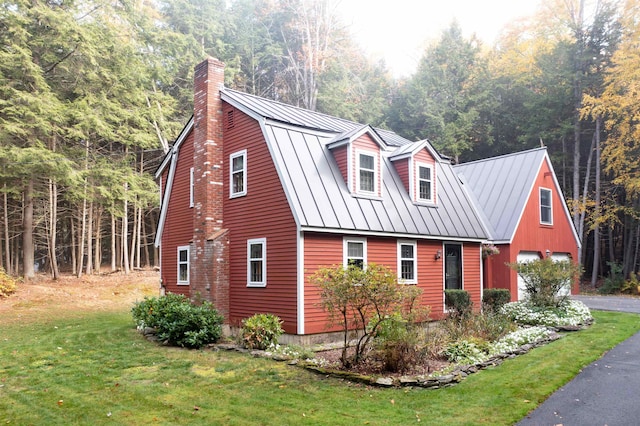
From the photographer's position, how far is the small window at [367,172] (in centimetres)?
1386

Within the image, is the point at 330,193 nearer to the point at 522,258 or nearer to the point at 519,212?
the point at 519,212

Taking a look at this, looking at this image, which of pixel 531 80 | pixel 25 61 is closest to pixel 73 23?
pixel 25 61

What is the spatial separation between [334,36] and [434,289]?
75.4ft

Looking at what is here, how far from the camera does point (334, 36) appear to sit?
108ft

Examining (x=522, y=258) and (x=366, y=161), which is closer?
(x=366, y=161)

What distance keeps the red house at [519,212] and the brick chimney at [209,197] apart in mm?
11014

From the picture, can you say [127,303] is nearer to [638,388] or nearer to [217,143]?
[217,143]

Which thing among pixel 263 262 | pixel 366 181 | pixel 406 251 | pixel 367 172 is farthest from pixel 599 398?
pixel 367 172

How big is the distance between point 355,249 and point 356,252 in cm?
9

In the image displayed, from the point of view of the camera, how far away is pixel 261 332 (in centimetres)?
1089

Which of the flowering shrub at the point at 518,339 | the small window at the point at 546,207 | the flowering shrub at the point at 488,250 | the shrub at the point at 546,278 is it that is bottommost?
the flowering shrub at the point at 518,339

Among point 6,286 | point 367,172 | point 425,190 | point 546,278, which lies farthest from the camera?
point 6,286

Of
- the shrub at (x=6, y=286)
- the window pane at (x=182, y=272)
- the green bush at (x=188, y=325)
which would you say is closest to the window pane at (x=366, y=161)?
the green bush at (x=188, y=325)

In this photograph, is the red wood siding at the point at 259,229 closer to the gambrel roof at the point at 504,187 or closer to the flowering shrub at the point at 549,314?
the flowering shrub at the point at 549,314
